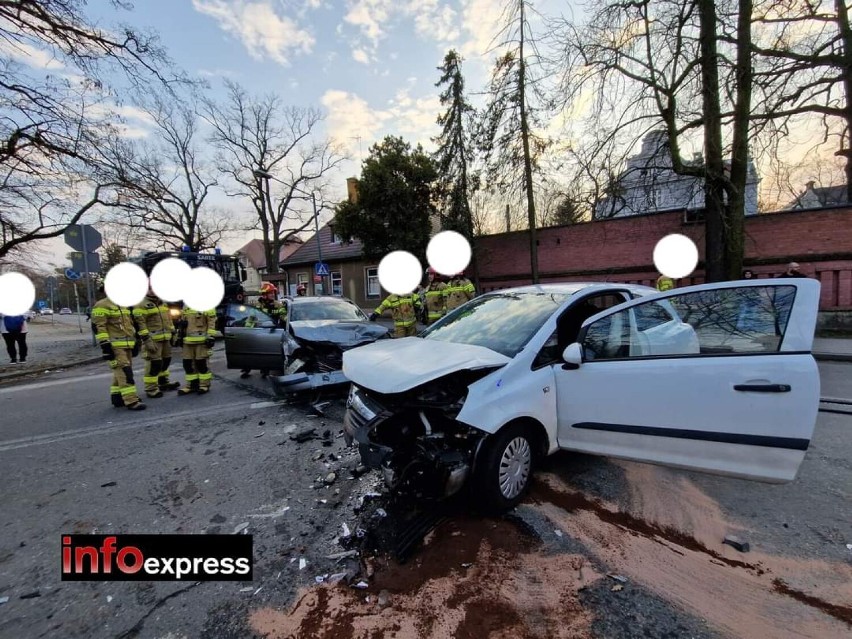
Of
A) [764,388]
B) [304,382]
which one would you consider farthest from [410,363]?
[304,382]

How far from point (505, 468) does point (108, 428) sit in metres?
5.07

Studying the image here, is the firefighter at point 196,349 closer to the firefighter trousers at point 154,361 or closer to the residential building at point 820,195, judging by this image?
the firefighter trousers at point 154,361

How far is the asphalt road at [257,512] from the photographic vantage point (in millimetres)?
2033

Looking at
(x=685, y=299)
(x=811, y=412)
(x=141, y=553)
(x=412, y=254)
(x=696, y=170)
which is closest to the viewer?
(x=811, y=412)

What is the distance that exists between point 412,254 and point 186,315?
1189cm

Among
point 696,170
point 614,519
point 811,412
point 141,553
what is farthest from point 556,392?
point 696,170

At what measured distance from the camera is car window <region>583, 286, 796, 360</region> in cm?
253

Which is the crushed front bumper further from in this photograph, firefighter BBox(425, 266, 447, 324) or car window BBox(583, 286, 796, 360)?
car window BBox(583, 286, 796, 360)

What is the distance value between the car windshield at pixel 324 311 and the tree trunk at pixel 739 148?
9.02m

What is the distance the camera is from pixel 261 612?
6.77 feet

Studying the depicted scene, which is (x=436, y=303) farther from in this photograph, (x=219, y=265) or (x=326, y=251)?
(x=326, y=251)

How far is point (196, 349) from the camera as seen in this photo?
6.62 meters

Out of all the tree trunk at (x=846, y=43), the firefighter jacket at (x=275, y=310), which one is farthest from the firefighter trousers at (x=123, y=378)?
the tree trunk at (x=846, y=43)

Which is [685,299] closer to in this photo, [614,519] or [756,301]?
[756,301]
